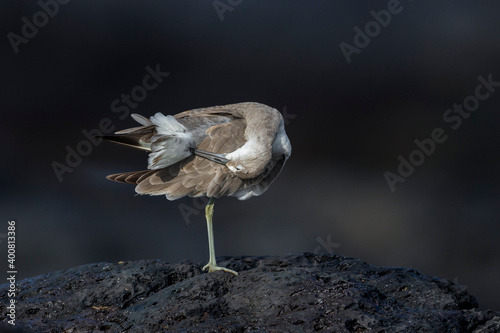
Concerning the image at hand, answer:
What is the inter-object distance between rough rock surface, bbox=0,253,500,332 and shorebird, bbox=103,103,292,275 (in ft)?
2.38

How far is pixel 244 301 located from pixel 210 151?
1.65 meters

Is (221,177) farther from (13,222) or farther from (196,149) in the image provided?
(13,222)

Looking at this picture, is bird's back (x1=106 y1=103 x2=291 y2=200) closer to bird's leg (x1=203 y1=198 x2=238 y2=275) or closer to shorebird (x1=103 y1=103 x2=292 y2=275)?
shorebird (x1=103 y1=103 x2=292 y2=275)

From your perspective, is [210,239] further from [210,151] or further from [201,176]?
[210,151]

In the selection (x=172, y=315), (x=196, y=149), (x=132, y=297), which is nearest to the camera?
(x=172, y=315)

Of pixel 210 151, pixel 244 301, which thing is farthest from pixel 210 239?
pixel 244 301

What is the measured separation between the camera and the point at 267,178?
5840mm

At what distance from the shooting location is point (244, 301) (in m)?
4.33

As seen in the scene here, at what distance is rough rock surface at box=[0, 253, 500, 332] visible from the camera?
13.3 feet

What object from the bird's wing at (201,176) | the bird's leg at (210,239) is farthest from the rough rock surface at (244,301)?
the bird's wing at (201,176)

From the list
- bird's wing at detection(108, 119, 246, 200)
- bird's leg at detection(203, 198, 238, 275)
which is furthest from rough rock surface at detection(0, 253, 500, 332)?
bird's wing at detection(108, 119, 246, 200)

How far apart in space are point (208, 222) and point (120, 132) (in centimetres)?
124

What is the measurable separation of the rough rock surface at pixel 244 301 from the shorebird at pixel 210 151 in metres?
0.73

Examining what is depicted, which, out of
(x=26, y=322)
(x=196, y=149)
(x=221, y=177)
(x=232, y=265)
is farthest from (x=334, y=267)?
(x=26, y=322)
